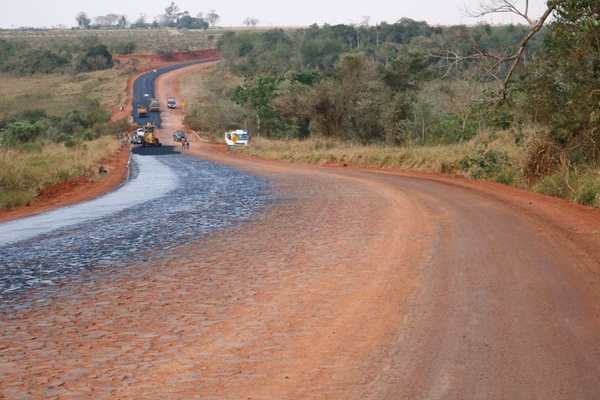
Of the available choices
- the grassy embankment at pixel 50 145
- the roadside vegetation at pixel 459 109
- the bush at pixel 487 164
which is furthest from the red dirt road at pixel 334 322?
the grassy embankment at pixel 50 145

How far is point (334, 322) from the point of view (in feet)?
22.1

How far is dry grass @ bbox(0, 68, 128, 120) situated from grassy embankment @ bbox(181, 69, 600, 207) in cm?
4756

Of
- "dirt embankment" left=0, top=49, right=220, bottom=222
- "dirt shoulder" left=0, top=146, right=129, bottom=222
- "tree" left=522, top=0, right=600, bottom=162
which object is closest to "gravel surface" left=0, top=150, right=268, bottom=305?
"dirt shoulder" left=0, top=146, right=129, bottom=222

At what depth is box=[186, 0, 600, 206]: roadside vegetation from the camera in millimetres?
17062

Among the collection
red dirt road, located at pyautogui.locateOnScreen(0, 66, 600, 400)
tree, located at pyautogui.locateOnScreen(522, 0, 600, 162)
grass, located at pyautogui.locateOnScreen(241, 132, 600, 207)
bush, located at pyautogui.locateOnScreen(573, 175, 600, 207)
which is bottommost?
grass, located at pyautogui.locateOnScreen(241, 132, 600, 207)

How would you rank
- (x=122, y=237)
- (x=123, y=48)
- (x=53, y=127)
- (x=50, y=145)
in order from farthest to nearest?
(x=123, y=48)
(x=53, y=127)
(x=50, y=145)
(x=122, y=237)

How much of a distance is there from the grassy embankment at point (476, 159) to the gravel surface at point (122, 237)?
6.35m

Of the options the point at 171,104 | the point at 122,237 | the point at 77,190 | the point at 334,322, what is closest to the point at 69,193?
the point at 77,190

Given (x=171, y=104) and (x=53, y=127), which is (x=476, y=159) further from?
(x=171, y=104)

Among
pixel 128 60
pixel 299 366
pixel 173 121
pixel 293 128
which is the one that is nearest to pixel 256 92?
pixel 293 128

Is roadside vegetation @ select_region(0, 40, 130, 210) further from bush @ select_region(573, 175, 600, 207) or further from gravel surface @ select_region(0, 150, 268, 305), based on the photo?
bush @ select_region(573, 175, 600, 207)

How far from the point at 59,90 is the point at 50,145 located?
5570 centimetres

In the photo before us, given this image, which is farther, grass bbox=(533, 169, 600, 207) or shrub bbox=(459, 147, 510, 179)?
shrub bbox=(459, 147, 510, 179)

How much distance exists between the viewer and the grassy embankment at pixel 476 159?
1645 cm
